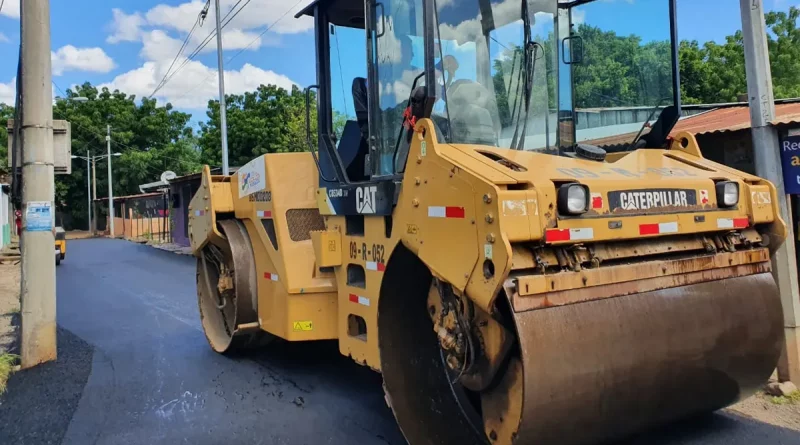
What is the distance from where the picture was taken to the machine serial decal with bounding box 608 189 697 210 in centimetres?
321

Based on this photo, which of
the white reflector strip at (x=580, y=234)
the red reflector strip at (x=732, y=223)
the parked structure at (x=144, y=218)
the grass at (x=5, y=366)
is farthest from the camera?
the parked structure at (x=144, y=218)

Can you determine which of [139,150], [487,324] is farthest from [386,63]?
[139,150]

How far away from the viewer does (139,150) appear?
43.2 meters

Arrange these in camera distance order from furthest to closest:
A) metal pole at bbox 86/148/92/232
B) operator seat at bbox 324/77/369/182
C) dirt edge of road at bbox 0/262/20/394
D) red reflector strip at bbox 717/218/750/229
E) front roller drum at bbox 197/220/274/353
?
1. metal pole at bbox 86/148/92/232
2. dirt edge of road at bbox 0/262/20/394
3. front roller drum at bbox 197/220/274/353
4. operator seat at bbox 324/77/369/182
5. red reflector strip at bbox 717/218/750/229

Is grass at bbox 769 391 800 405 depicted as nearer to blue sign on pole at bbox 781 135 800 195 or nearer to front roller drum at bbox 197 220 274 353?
blue sign on pole at bbox 781 135 800 195

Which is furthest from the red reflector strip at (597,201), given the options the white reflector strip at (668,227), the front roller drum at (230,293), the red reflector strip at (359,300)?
the front roller drum at (230,293)

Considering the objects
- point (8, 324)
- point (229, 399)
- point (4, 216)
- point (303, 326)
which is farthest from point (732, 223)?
point (4, 216)

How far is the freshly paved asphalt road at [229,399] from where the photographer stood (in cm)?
418

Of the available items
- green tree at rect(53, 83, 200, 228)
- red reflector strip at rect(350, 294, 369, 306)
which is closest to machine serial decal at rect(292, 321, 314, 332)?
red reflector strip at rect(350, 294, 369, 306)

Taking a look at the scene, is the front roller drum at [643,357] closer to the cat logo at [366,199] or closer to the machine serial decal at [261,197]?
the cat logo at [366,199]

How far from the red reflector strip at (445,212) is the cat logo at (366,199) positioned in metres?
0.67

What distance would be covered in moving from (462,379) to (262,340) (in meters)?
3.34

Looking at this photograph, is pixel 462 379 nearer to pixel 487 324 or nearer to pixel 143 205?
pixel 487 324

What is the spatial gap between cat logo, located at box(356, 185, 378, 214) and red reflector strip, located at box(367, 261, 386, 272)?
0.31 meters
